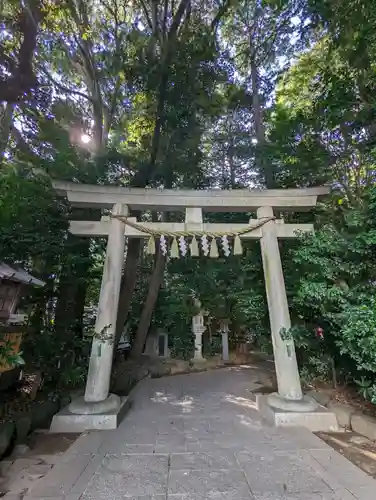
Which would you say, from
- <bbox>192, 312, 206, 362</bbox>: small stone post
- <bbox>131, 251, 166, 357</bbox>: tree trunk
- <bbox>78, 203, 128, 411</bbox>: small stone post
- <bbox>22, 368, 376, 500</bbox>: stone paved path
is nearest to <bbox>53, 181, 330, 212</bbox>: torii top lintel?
<bbox>78, 203, 128, 411</bbox>: small stone post

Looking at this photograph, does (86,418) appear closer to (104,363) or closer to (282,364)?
(104,363)

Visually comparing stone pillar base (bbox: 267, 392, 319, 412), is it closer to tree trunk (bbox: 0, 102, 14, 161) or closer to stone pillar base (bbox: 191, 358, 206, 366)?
stone pillar base (bbox: 191, 358, 206, 366)

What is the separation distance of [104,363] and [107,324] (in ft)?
1.80

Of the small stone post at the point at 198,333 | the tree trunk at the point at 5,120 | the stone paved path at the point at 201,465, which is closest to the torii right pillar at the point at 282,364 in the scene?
the stone paved path at the point at 201,465

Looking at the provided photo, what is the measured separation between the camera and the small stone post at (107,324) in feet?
13.0

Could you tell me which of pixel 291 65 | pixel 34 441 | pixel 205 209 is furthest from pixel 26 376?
pixel 291 65

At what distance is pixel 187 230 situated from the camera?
15.3 feet

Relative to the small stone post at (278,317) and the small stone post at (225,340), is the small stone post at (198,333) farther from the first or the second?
the small stone post at (278,317)

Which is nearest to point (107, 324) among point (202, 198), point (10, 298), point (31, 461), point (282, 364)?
point (10, 298)

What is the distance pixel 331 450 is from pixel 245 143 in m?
7.02

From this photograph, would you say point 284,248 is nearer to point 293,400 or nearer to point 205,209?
point 205,209

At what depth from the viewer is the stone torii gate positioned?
408 cm

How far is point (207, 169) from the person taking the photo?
26.4 feet

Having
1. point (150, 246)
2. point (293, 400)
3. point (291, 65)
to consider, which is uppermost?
point (291, 65)
